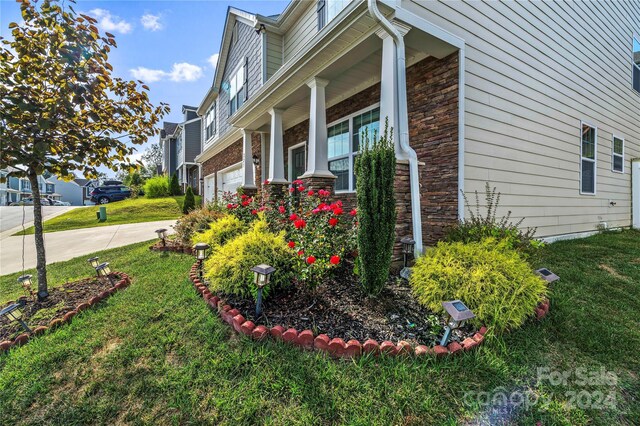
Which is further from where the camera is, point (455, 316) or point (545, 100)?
point (545, 100)

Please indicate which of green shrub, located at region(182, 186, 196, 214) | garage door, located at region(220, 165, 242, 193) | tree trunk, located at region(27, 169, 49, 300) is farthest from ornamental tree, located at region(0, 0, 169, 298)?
green shrub, located at region(182, 186, 196, 214)

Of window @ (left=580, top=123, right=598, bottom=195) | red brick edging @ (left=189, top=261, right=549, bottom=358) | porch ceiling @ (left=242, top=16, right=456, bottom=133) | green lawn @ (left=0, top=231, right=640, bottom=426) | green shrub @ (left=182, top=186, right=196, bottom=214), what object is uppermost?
porch ceiling @ (left=242, top=16, right=456, bottom=133)

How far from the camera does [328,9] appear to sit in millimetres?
6609

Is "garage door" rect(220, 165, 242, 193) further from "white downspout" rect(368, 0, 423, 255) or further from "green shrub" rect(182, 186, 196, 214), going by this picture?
"white downspout" rect(368, 0, 423, 255)

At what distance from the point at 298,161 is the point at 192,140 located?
16.9 meters

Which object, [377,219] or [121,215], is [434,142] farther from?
[121,215]

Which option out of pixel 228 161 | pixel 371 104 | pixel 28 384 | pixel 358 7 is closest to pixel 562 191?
pixel 371 104

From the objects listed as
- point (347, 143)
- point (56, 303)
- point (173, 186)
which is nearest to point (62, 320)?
point (56, 303)

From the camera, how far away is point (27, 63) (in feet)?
9.67

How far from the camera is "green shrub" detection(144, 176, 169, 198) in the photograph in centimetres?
1911

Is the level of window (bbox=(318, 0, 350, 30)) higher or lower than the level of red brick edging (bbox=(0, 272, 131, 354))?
higher

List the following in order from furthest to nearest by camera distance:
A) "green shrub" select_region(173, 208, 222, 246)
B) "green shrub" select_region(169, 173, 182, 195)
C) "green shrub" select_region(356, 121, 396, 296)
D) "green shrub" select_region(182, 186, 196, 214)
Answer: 1. "green shrub" select_region(169, 173, 182, 195)
2. "green shrub" select_region(182, 186, 196, 214)
3. "green shrub" select_region(173, 208, 222, 246)
4. "green shrub" select_region(356, 121, 396, 296)

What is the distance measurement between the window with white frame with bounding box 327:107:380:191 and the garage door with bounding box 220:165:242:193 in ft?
14.5

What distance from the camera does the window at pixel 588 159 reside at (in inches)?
264
